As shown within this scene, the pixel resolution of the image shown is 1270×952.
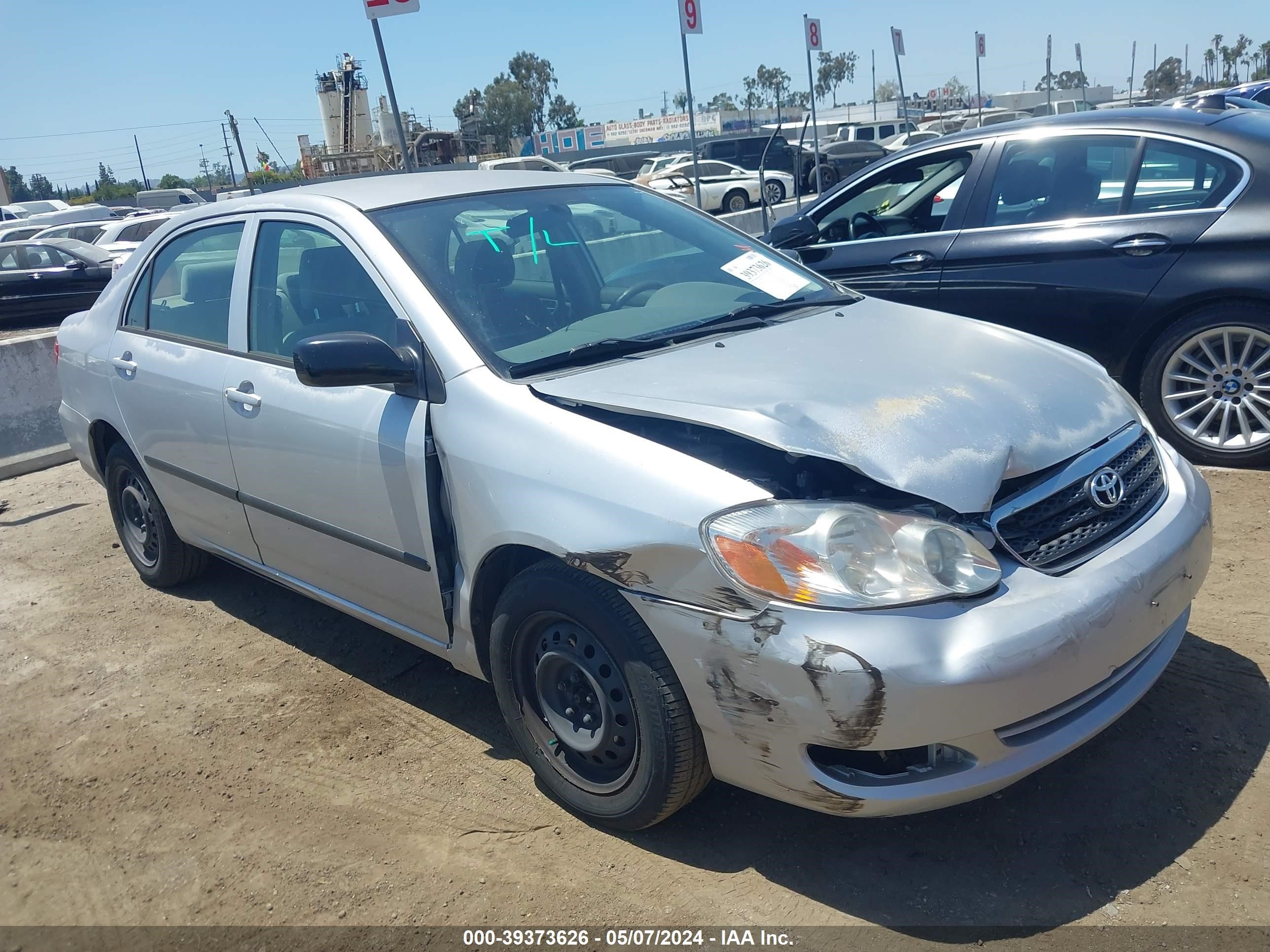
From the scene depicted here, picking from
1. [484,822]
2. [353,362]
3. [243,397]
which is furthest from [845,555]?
[243,397]

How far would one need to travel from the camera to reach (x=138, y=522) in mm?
4910

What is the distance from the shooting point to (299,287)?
3635 millimetres

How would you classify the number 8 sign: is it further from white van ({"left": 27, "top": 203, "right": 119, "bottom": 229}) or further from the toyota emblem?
white van ({"left": 27, "top": 203, "right": 119, "bottom": 229})

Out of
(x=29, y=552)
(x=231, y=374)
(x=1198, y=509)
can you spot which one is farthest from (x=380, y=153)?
(x=1198, y=509)

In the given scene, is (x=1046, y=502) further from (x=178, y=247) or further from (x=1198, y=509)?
(x=178, y=247)

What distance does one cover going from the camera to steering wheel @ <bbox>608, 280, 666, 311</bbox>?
11.2 ft

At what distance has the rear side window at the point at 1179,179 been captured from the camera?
189 inches

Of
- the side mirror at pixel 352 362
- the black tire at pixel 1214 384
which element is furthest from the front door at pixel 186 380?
the black tire at pixel 1214 384

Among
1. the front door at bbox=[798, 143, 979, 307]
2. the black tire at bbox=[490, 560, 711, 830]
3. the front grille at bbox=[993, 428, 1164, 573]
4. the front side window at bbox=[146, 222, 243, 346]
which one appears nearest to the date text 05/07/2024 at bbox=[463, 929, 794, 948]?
the black tire at bbox=[490, 560, 711, 830]

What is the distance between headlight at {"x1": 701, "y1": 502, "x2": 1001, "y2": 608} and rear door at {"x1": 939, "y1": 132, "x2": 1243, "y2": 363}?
321 cm

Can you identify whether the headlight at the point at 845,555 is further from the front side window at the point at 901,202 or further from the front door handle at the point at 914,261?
the front side window at the point at 901,202

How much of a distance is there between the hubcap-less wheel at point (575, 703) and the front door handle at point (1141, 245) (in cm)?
370

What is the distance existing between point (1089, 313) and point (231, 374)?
13.0ft

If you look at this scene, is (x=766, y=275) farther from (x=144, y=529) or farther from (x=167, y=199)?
(x=167, y=199)
